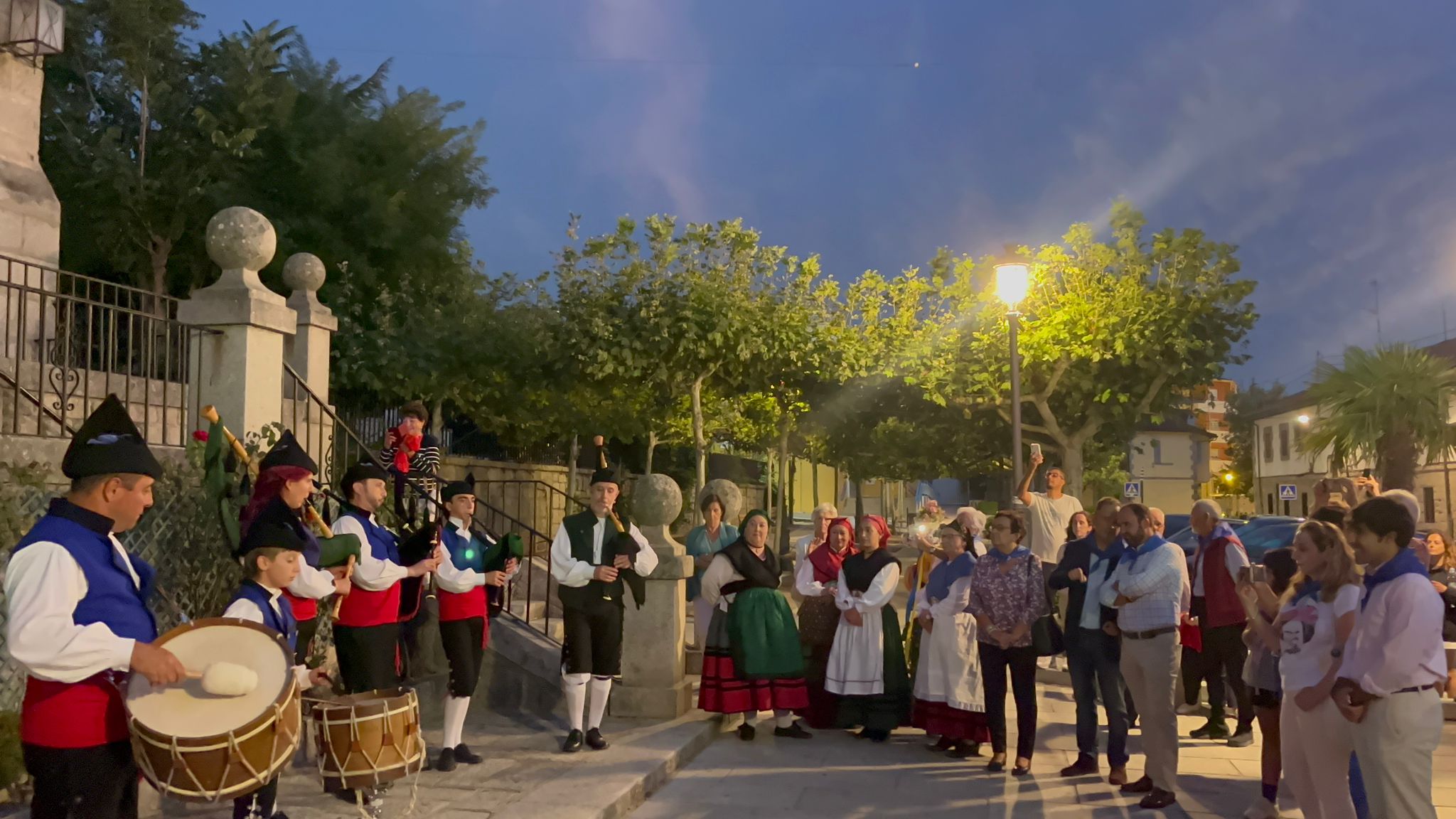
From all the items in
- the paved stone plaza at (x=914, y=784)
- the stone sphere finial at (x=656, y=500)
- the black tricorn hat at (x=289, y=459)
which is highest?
the black tricorn hat at (x=289, y=459)

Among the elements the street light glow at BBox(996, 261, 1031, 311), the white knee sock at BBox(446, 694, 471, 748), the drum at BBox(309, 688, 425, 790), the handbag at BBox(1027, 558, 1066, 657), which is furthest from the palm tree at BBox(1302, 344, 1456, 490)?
the drum at BBox(309, 688, 425, 790)

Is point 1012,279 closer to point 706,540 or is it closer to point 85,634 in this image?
point 706,540

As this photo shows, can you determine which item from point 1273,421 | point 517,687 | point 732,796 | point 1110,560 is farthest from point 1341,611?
point 1273,421

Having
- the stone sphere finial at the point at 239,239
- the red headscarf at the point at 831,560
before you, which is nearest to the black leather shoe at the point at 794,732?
the red headscarf at the point at 831,560

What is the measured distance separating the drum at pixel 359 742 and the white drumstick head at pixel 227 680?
1.28 metres

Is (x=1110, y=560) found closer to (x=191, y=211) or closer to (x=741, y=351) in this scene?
(x=741, y=351)

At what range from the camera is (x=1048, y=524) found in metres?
11.3

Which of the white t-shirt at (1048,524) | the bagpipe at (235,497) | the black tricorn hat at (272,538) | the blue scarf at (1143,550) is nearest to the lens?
the black tricorn hat at (272,538)

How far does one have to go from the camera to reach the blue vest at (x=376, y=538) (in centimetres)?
619

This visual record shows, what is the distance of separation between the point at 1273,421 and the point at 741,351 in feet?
189

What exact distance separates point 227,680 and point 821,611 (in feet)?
20.3

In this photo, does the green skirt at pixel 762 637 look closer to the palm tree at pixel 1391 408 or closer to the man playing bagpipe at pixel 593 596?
the man playing bagpipe at pixel 593 596

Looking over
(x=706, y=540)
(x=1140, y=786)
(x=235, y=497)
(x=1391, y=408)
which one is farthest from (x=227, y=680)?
(x=1391, y=408)

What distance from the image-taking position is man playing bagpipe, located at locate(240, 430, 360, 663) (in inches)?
200
